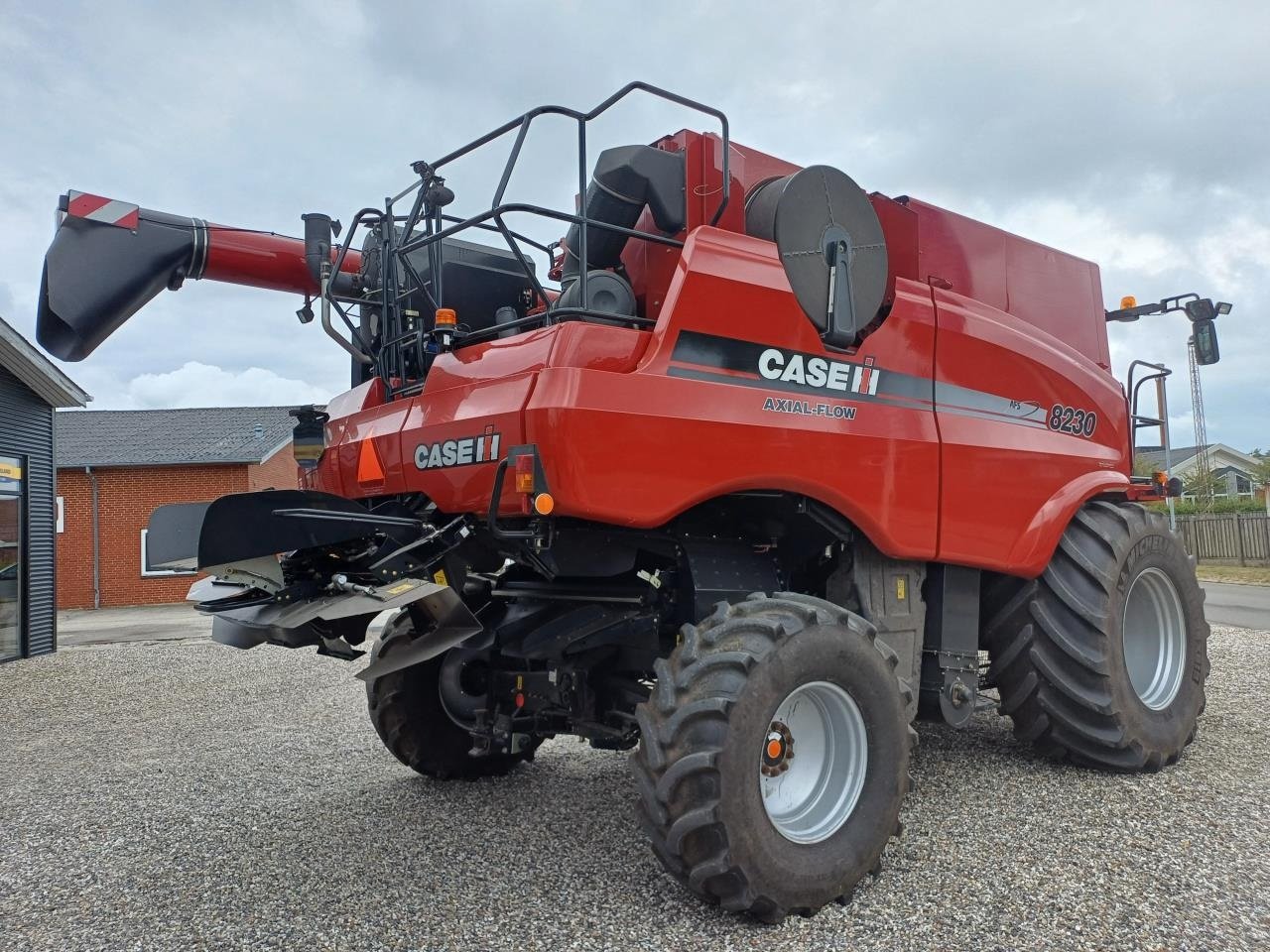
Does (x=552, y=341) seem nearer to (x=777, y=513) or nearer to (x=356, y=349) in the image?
(x=777, y=513)

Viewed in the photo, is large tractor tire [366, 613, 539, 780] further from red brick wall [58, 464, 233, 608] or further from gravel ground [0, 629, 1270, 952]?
red brick wall [58, 464, 233, 608]

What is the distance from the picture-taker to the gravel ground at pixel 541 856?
312cm

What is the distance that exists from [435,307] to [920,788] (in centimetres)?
320

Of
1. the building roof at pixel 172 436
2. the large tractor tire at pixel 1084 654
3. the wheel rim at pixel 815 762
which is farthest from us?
the building roof at pixel 172 436

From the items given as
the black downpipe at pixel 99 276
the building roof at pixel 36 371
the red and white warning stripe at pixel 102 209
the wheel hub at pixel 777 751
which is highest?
the building roof at pixel 36 371

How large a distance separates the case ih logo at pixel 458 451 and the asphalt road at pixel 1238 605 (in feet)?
30.9

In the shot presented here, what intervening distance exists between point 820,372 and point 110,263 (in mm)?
3220

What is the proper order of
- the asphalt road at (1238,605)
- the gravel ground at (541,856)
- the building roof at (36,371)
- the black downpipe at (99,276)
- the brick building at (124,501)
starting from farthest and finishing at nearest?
the brick building at (124,501), the asphalt road at (1238,605), the building roof at (36,371), the black downpipe at (99,276), the gravel ground at (541,856)

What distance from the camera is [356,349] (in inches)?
180

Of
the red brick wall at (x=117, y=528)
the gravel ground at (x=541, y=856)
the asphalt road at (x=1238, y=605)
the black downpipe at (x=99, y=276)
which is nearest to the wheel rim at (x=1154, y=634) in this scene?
the gravel ground at (x=541, y=856)

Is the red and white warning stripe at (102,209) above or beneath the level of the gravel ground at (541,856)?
above

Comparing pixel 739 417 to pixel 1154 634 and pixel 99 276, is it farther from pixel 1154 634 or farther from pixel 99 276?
pixel 1154 634

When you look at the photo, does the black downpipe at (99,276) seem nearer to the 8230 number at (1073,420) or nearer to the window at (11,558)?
the 8230 number at (1073,420)

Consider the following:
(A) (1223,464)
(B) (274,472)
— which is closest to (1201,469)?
(A) (1223,464)
